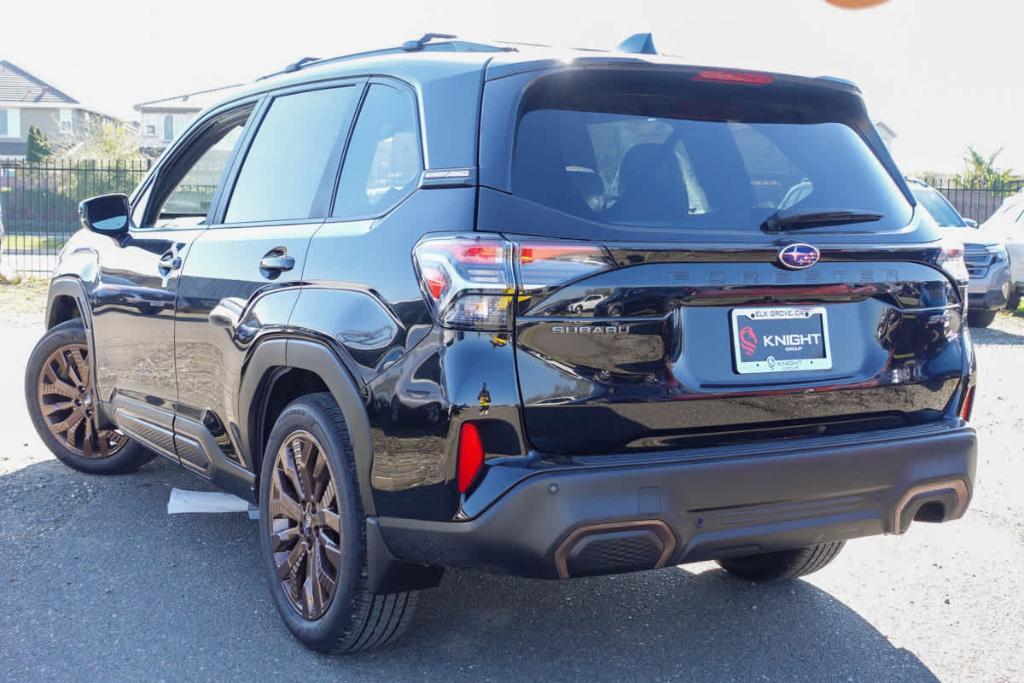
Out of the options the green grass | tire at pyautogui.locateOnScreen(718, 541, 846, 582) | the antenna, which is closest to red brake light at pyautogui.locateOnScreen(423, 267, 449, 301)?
the antenna

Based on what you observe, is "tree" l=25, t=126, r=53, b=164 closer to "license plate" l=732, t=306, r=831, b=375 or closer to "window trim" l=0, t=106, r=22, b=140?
"window trim" l=0, t=106, r=22, b=140

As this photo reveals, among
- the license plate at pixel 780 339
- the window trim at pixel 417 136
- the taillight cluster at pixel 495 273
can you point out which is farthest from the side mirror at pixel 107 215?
the license plate at pixel 780 339

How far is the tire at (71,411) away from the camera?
605 cm

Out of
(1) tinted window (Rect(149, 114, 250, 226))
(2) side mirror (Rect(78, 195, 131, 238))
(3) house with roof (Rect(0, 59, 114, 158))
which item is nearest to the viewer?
(1) tinted window (Rect(149, 114, 250, 226))

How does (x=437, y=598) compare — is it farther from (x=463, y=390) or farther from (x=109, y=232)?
(x=109, y=232)

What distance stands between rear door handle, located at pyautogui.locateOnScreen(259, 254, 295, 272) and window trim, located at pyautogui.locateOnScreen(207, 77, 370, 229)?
145 millimetres

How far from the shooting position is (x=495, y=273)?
306 cm

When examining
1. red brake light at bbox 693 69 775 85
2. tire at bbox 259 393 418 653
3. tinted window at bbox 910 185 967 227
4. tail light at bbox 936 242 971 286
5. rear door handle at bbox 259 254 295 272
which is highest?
red brake light at bbox 693 69 775 85

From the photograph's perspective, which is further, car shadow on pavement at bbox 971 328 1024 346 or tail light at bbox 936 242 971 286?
car shadow on pavement at bbox 971 328 1024 346

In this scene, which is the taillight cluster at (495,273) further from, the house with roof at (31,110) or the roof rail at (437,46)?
the house with roof at (31,110)

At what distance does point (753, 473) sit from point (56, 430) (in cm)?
413

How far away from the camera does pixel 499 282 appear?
305 cm

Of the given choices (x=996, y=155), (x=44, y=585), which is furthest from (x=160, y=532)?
(x=996, y=155)

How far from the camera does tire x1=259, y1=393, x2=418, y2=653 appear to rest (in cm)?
353
